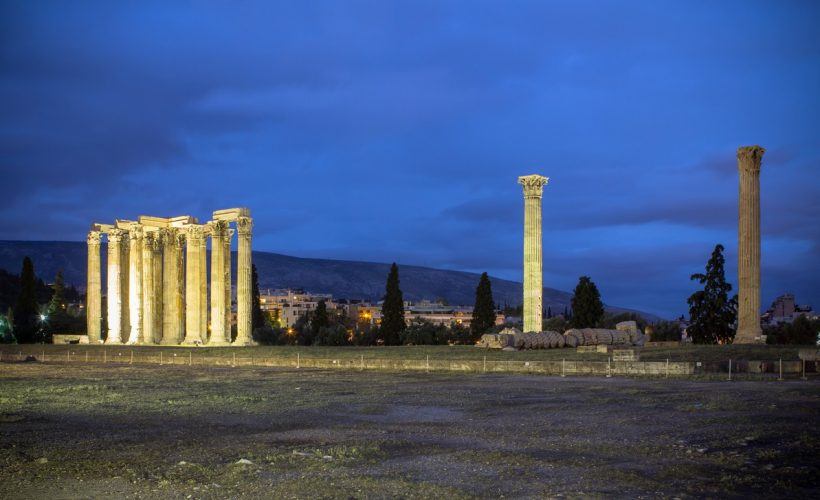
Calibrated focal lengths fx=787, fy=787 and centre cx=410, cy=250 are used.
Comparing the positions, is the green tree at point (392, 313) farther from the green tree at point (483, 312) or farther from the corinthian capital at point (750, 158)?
the corinthian capital at point (750, 158)

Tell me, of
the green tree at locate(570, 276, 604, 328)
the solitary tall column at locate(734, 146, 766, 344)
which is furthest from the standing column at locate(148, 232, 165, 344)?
the solitary tall column at locate(734, 146, 766, 344)

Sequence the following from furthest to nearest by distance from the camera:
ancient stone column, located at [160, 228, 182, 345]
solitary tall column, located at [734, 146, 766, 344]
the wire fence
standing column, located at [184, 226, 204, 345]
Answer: ancient stone column, located at [160, 228, 182, 345] < standing column, located at [184, 226, 204, 345] < solitary tall column, located at [734, 146, 766, 344] < the wire fence

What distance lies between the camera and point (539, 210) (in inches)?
1970

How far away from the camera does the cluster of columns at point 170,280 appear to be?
57594 millimetres

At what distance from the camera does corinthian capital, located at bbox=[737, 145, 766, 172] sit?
40.7 meters

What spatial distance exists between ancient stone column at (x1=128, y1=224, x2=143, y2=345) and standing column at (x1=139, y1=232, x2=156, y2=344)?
0.33 meters

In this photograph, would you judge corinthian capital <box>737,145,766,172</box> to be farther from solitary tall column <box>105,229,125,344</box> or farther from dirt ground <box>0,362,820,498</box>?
solitary tall column <box>105,229,125,344</box>

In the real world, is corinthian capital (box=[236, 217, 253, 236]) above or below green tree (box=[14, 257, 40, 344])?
above

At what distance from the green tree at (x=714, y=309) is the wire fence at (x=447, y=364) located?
28.3 meters

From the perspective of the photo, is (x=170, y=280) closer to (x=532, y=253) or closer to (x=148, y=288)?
(x=148, y=288)

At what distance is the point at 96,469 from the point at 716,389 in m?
17.8

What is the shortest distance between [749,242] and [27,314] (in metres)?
73.8

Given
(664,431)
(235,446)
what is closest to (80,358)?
(235,446)

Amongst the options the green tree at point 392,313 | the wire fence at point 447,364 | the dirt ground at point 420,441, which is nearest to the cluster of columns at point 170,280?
the wire fence at point 447,364
